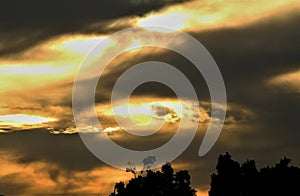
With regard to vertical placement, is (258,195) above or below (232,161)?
below

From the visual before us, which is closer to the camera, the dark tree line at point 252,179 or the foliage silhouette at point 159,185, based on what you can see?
the dark tree line at point 252,179

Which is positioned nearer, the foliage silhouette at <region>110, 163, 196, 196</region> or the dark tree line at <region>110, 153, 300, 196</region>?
the dark tree line at <region>110, 153, 300, 196</region>

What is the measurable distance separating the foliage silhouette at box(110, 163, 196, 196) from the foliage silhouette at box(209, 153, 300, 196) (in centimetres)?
3047

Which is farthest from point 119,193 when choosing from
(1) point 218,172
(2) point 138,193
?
(1) point 218,172

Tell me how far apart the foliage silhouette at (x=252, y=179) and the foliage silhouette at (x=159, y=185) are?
30.5m

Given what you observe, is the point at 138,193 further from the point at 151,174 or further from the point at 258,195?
the point at 258,195

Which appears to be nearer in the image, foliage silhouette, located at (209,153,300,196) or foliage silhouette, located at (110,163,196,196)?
foliage silhouette, located at (209,153,300,196)

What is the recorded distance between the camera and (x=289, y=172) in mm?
150750

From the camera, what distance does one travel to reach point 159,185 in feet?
650

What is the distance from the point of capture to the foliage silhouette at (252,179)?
14912 centimetres

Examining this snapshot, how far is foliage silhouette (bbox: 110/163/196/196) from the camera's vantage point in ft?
628

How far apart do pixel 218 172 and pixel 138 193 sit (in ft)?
112

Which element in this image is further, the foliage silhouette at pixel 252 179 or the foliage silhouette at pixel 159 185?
the foliage silhouette at pixel 159 185

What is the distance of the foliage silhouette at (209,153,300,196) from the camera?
489 feet
